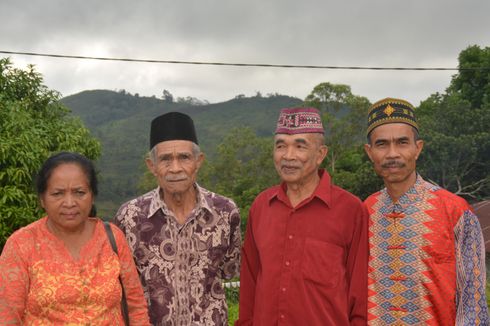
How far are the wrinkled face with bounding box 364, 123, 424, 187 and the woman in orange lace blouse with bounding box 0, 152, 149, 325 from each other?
1.66m

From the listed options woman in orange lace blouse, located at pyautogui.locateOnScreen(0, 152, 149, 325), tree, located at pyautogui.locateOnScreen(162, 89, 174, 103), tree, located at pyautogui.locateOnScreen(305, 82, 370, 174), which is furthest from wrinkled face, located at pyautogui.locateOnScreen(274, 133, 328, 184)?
tree, located at pyautogui.locateOnScreen(162, 89, 174, 103)

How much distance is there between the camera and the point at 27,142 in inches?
302

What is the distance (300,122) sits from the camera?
331 centimetres

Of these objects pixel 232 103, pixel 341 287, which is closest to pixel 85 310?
pixel 341 287

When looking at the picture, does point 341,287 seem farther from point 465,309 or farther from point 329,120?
point 329,120

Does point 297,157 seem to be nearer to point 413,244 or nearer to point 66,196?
point 413,244

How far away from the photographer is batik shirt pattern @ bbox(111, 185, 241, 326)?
136 inches

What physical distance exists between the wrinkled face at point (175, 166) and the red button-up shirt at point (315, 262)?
62cm

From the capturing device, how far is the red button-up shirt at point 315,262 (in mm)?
3135

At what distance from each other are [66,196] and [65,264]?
37 cm

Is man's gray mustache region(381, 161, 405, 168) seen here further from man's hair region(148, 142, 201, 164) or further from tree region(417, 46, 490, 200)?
tree region(417, 46, 490, 200)

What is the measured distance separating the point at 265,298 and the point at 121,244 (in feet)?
3.04

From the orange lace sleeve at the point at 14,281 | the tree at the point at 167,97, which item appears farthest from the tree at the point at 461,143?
the tree at the point at 167,97

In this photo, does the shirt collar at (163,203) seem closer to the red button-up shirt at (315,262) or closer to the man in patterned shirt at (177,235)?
the man in patterned shirt at (177,235)
